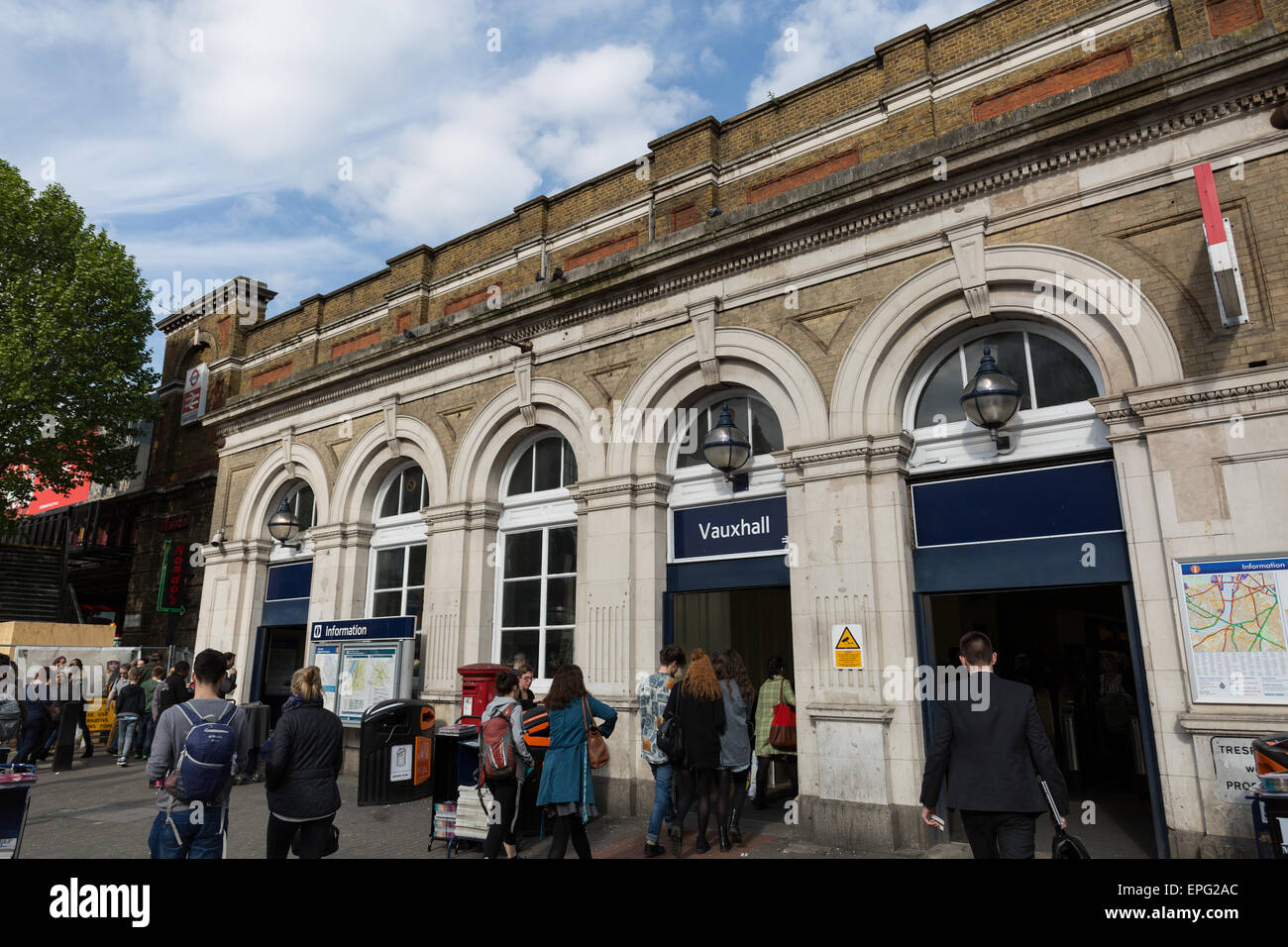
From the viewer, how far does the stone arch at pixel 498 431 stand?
1171 cm

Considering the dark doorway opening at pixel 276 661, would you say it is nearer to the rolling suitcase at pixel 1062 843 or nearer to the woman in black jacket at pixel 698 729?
the woman in black jacket at pixel 698 729

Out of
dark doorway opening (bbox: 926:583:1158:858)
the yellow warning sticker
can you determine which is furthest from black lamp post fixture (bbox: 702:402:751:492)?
dark doorway opening (bbox: 926:583:1158:858)

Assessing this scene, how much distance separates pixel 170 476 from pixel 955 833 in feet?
68.1

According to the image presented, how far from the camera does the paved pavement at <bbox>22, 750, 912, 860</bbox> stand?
25.4ft

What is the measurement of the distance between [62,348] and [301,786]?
20.3m

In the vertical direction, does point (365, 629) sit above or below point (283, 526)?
below

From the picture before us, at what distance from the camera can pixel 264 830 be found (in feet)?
28.5

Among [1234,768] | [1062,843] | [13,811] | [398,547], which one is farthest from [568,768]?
[398,547]

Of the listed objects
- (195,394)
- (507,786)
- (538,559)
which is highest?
(195,394)

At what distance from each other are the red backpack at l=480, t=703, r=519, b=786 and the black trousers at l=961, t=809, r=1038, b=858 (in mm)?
3591

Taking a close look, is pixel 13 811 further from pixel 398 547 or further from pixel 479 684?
pixel 398 547

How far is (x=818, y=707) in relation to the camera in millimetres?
8367

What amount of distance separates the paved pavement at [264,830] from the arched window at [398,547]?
3190 millimetres

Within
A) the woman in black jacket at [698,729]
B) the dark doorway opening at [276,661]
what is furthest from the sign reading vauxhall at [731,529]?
the dark doorway opening at [276,661]
